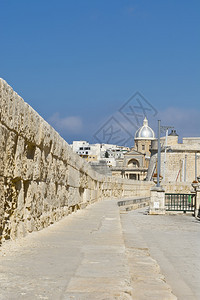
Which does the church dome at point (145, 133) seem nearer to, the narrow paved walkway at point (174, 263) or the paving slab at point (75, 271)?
the narrow paved walkway at point (174, 263)

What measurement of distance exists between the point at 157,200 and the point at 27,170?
16.3 metres

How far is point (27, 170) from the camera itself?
5309mm

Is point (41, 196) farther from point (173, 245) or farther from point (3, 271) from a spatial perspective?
point (173, 245)

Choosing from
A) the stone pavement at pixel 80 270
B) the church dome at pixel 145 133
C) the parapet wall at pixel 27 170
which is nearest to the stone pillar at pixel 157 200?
the parapet wall at pixel 27 170

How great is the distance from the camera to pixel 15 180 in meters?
4.91

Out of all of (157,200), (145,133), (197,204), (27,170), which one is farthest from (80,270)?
(145,133)

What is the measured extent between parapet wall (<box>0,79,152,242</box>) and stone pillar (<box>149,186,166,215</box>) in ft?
40.5

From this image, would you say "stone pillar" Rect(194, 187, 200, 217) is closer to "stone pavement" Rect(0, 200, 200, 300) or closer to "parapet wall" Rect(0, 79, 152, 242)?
"parapet wall" Rect(0, 79, 152, 242)

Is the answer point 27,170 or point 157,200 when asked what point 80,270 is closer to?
point 27,170

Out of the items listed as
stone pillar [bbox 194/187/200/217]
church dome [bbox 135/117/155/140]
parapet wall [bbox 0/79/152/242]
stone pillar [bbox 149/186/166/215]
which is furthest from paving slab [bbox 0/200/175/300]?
church dome [bbox 135/117/155/140]

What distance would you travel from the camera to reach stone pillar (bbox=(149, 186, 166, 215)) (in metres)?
20.6

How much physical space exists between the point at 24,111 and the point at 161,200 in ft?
55.4

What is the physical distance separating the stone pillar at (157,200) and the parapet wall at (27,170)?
12340 millimetres

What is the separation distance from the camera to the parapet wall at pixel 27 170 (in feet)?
14.3
